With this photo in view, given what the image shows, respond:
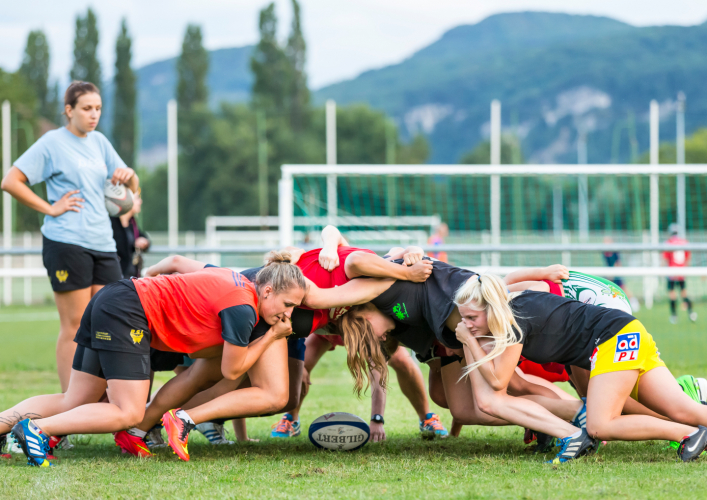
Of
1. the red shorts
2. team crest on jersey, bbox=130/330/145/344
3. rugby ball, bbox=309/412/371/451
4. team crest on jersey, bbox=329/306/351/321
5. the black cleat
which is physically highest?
team crest on jersey, bbox=329/306/351/321

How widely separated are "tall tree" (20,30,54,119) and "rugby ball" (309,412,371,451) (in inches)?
1842

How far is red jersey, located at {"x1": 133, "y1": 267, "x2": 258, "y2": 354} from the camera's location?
3367 mm

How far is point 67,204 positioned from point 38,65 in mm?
47175

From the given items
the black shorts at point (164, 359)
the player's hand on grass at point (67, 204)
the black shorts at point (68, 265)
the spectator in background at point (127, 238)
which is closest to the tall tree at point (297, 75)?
the spectator in background at point (127, 238)

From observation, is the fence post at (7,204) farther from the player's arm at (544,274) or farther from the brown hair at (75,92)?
the player's arm at (544,274)

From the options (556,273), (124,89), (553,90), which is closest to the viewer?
(556,273)

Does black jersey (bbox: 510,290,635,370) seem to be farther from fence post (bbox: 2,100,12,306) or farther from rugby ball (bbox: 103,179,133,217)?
fence post (bbox: 2,100,12,306)

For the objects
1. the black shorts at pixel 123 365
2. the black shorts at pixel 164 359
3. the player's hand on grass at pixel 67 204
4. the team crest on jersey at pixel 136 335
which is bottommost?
the black shorts at pixel 164 359

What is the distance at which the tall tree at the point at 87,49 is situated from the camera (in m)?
42.2

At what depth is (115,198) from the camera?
462cm

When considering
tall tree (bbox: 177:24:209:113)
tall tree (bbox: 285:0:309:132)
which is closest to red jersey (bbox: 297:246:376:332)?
tall tree (bbox: 285:0:309:132)

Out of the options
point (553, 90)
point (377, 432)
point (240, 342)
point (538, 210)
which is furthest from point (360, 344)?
point (553, 90)

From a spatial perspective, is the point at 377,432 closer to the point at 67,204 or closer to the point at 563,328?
the point at 563,328

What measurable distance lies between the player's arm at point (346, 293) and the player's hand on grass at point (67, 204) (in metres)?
1.75
